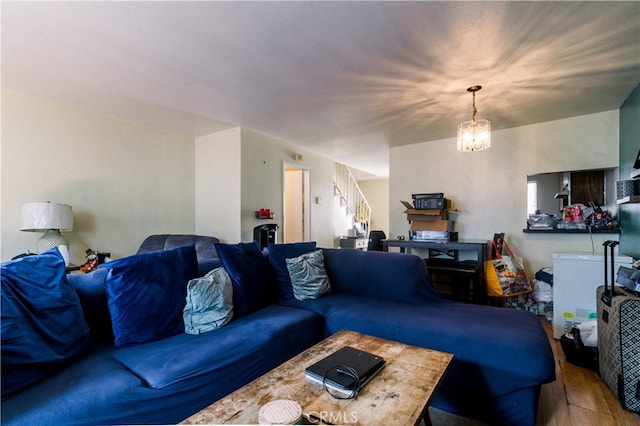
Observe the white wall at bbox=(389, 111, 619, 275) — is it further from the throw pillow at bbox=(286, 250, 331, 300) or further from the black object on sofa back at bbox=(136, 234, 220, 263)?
the black object on sofa back at bbox=(136, 234, 220, 263)

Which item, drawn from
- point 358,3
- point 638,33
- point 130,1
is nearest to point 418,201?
point 638,33

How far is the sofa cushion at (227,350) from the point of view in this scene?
136 centimetres

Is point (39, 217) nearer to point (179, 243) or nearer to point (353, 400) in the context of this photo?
point (179, 243)

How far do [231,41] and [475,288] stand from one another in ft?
11.7

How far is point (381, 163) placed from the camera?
642cm

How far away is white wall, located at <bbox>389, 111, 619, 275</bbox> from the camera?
3.48 meters

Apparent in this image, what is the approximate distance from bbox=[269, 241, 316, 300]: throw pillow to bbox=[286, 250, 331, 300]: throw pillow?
45mm

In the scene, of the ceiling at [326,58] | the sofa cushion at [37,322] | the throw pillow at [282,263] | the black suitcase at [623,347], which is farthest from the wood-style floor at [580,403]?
the sofa cushion at [37,322]

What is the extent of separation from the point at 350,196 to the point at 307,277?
16.8 feet

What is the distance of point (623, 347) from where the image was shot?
1.73 m

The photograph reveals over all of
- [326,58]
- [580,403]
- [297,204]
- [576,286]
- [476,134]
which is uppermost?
[326,58]

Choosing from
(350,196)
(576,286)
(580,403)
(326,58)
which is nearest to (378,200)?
(350,196)

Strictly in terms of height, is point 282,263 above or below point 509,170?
below

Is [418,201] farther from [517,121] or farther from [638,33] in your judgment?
[638,33]
